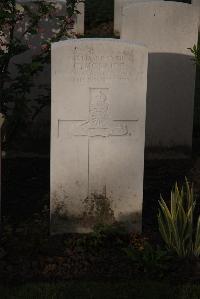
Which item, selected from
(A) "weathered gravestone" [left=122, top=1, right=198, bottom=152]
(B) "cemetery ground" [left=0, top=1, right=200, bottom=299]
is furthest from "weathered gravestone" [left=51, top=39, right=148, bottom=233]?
(A) "weathered gravestone" [left=122, top=1, right=198, bottom=152]

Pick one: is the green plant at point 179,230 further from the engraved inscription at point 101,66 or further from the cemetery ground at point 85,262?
the engraved inscription at point 101,66

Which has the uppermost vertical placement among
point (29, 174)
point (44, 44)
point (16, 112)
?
point (44, 44)

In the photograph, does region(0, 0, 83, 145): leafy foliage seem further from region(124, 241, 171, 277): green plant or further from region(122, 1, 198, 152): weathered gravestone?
region(124, 241, 171, 277): green plant

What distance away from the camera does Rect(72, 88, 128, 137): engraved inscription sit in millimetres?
5391

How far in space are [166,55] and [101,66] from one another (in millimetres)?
2725

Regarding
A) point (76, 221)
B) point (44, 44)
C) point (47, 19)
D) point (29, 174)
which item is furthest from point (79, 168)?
point (47, 19)

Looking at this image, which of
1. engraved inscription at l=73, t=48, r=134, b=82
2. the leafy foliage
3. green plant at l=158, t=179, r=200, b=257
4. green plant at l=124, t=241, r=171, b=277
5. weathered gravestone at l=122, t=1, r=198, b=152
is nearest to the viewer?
green plant at l=124, t=241, r=171, b=277

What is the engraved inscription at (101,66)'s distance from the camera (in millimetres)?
5328

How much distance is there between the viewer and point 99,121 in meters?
5.47

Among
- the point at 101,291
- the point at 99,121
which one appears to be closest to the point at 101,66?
the point at 99,121

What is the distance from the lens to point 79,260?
203 inches

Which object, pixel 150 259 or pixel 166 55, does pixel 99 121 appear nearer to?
pixel 150 259

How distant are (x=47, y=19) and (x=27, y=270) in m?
3.88

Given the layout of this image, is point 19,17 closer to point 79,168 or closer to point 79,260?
point 79,168
